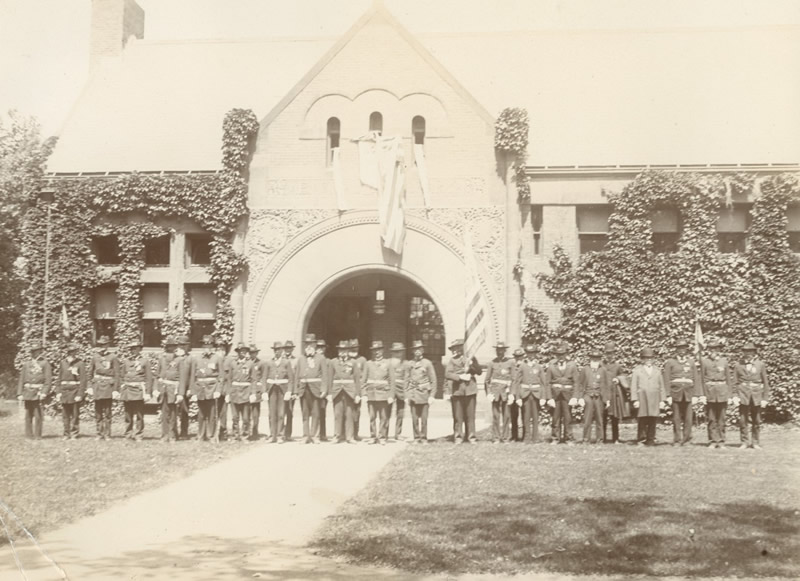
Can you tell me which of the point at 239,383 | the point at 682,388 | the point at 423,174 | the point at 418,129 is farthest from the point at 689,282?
the point at 239,383

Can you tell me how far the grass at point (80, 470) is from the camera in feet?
29.0

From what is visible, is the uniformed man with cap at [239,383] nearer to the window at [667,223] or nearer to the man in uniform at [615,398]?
the man in uniform at [615,398]

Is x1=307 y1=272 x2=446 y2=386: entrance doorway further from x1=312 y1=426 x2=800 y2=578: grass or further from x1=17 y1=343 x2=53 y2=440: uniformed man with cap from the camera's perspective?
x1=312 y1=426 x2=800 y2=578: grass

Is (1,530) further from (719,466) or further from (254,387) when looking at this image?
(719,466)

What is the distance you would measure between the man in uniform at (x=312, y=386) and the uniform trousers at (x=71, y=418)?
4.48 meters

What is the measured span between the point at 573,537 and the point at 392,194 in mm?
12528

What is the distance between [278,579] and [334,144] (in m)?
14.9

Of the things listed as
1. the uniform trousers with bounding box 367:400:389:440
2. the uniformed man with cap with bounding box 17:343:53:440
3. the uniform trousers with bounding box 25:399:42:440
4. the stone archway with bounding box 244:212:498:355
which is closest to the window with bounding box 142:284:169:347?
the stone archway with bounding box 244:212:498:355

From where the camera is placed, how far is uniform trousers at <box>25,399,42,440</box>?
1548 cm

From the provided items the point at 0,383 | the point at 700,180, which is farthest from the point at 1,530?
the point at 0,383

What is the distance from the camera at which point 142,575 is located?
655cm

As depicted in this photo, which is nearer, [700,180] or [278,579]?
[278,579]

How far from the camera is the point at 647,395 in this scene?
1456cm

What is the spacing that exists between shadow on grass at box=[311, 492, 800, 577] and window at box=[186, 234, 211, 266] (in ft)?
42.7
